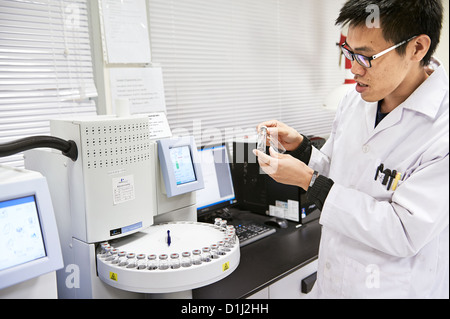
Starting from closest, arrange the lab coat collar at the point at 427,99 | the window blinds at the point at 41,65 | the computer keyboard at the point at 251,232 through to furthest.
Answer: the lab coat collar at the point at 427,99
the window blinds at the point at 41,65
the computer keyboard at the point at 251,232

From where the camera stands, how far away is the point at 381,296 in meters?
1.13

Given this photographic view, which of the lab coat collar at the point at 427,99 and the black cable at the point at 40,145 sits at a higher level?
the lab coat collar at the point at 427,99

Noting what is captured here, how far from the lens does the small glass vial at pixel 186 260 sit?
1182mm

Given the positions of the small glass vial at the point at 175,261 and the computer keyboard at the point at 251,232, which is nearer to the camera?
the small glass vial at the point at 175,261

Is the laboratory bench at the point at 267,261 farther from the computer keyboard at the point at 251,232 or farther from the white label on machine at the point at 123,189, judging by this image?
the white label on machine at the point at 123,189

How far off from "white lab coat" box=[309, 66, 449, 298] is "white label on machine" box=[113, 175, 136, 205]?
0.64m

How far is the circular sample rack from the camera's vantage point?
1.15 m

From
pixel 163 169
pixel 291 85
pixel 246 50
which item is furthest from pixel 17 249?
pixel 291 85

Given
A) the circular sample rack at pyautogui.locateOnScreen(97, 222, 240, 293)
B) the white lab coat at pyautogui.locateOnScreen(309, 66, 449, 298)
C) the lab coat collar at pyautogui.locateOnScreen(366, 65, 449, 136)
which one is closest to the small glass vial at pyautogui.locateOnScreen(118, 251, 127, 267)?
the circular sample rack at pyautogui.locateOnScreen(97, 222, 240, 293)

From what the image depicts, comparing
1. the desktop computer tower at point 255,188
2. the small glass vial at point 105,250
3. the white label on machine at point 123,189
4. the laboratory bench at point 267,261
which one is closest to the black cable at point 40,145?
the white label on machine at point 123,189

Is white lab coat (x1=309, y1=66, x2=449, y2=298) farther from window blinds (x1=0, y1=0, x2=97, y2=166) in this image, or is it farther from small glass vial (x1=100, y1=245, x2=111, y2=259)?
window blinds (x1=0, y1=0, x2=97, y2=166)

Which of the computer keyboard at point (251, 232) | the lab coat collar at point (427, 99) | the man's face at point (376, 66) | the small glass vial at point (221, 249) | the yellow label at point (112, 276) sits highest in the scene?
the man's face at point (376, 66)

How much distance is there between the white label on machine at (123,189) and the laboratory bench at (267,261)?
42 cm
